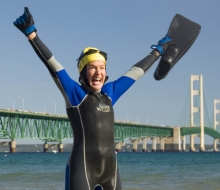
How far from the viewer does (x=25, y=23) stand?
385 cm

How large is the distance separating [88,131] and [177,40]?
111 cm

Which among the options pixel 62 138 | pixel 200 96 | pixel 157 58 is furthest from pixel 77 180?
pixel 200 96

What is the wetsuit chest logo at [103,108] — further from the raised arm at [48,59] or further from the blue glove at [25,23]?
Answer: the blue glove at [25,23]

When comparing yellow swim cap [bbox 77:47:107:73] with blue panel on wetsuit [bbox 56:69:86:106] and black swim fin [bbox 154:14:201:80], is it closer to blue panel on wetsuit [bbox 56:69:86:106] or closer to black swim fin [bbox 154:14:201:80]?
blue panel on wetsuit [bbox 56:69:86:106]

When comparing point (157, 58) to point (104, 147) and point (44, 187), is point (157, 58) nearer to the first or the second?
point (104, 147)

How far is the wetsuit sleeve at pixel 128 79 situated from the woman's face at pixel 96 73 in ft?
0.55

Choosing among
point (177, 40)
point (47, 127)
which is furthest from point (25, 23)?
point (47, 127)

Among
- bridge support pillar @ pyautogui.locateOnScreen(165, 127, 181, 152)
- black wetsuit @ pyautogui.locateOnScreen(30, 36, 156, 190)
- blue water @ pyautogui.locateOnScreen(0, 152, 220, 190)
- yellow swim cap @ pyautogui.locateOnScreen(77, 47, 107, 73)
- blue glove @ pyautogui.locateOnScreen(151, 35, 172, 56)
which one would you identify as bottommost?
blue water @ pyautogui.locateOnScreen(0, 152, 220, 190)

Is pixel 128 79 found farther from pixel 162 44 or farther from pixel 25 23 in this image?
pixel 25 23

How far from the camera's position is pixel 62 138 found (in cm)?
8631

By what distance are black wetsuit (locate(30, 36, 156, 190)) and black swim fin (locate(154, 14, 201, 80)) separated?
→ 0.56 meters

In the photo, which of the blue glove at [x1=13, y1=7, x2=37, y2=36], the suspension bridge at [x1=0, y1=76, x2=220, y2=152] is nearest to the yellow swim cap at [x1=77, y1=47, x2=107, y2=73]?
the blue glove at [x1=13, y1=7, x2=37, y2=36]

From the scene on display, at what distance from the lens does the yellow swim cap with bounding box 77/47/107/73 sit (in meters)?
4.05

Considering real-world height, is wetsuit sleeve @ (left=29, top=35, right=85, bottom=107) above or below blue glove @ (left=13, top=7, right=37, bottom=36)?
below
